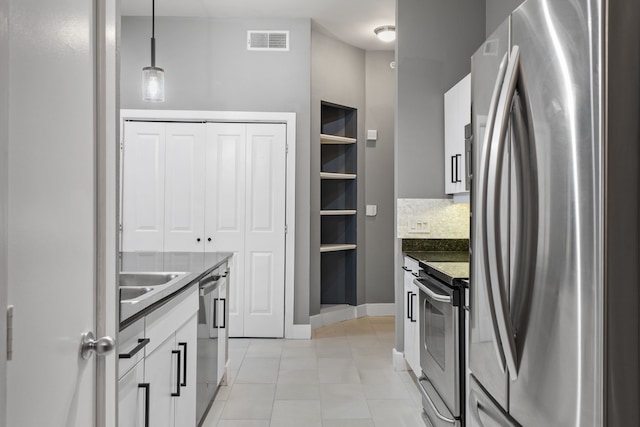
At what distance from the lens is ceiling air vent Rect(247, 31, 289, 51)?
4.97 metres

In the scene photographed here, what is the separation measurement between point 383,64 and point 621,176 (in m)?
5.33

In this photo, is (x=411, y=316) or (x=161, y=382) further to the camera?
(x=411, y=316)

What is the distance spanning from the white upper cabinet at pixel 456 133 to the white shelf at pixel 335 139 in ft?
6.18

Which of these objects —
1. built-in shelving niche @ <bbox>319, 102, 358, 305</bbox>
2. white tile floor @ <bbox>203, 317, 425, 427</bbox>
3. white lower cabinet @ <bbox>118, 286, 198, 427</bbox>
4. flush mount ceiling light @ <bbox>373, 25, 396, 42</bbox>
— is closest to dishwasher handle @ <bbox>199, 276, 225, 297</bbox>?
white lower cabinet @ <bbox>118, 286, 198, 427</bbox>

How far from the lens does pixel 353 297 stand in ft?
19.3

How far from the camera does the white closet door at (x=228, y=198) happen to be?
4914 millimetres

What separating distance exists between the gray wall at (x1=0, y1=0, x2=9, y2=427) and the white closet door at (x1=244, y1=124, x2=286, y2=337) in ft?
13.7

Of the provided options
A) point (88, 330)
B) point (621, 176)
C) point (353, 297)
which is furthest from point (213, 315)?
point (353, 297)

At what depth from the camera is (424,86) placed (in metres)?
3.90

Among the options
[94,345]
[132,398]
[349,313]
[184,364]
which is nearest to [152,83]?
[184,364]

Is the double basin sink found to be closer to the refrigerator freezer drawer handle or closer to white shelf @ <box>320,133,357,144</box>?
the refrigerator freezer drawer handle

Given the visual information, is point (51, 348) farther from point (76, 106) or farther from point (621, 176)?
point (621, 176)

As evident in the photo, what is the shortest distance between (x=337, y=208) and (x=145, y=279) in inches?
153

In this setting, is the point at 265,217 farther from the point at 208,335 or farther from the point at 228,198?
the point at 208,335
